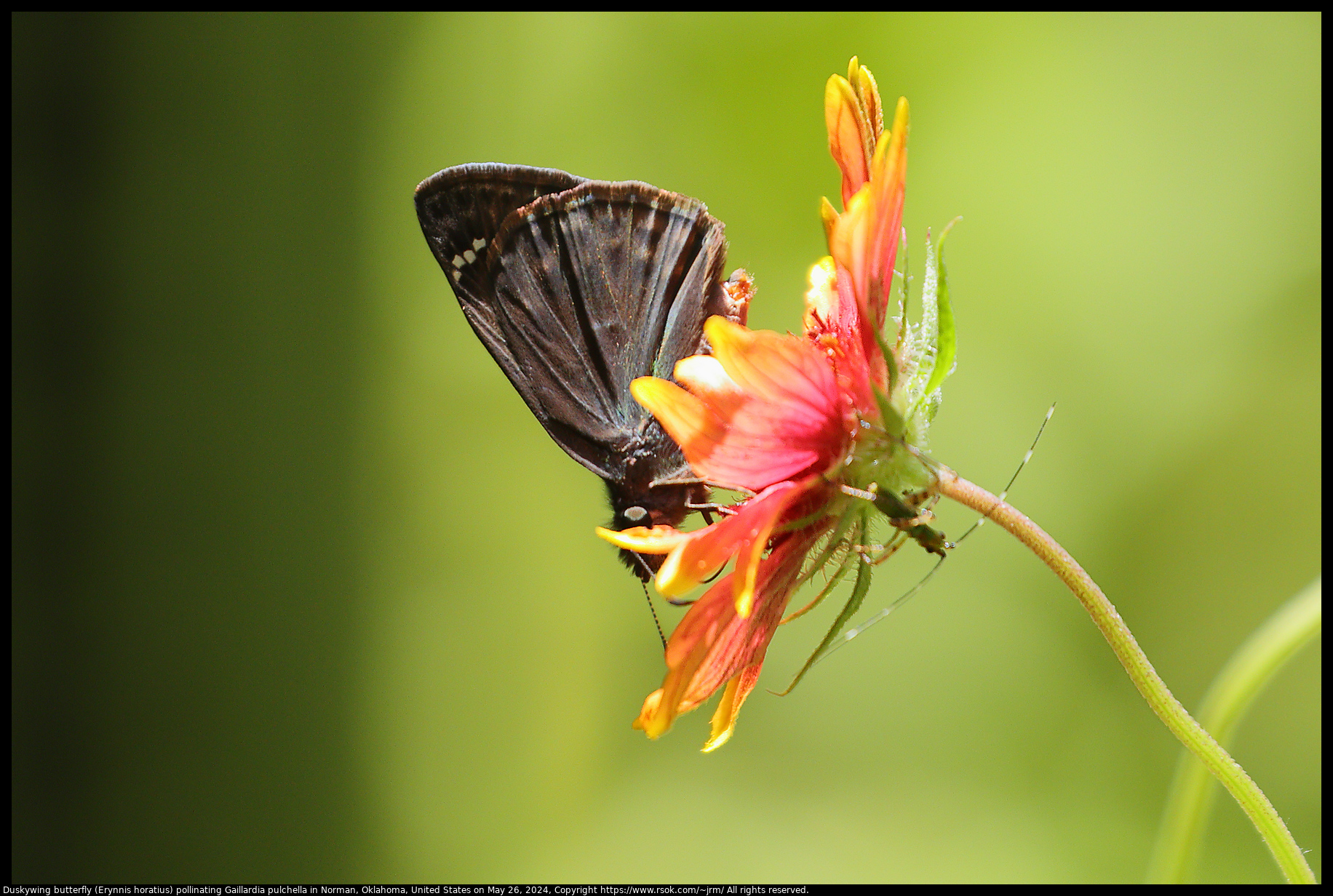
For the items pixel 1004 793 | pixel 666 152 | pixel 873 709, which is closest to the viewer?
pixel 1004 793

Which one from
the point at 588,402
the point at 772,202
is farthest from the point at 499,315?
the point at 772,202

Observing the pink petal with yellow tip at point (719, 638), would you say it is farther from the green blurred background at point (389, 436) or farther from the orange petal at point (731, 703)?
the green blurred background at point (389, 436)

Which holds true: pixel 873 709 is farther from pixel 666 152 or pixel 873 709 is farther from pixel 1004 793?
pixel 666 152

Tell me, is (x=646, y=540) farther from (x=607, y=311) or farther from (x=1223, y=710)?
(x=1223, y=710)

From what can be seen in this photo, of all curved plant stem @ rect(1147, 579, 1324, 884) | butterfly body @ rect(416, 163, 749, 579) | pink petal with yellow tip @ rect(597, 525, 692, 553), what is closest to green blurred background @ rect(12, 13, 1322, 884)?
curved plant stem @ rect(1147, 579, 1324, 884)

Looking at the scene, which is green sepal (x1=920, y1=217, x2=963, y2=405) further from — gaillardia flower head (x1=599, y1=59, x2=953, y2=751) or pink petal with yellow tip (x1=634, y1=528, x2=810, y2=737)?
pink petal with yellow tip (x1=634, y1=528, x2=810, y2=737)
